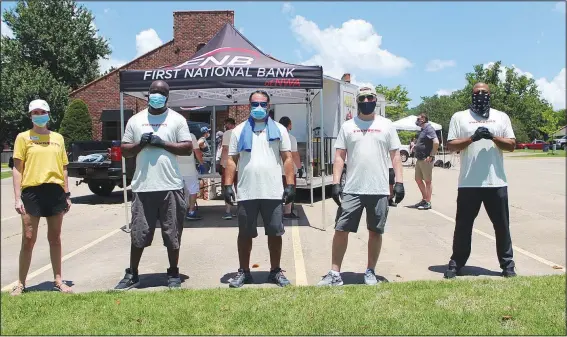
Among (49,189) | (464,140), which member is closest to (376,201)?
(464,140)

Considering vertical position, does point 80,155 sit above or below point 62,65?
below

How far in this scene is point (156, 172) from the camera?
203 inches

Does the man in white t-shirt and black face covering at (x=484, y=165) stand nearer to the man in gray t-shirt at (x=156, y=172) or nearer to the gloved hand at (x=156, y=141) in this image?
the man in gray t-shirt at (x=156, y=172)

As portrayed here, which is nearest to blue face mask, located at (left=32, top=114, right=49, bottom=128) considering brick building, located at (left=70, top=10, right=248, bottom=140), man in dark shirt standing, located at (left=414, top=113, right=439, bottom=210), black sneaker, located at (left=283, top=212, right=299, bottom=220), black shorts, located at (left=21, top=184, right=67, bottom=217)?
black shorts, located at (left=21, top=184, right=67, bottom=217)

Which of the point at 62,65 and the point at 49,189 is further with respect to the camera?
the point at 62,65

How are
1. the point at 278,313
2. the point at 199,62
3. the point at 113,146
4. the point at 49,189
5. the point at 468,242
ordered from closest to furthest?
the point at 278,313
the point at 49,189
the point at 468,242
the point at 199,62
the point at 113,146

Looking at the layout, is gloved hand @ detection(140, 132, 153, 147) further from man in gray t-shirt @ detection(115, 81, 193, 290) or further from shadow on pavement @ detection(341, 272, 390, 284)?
shadow on pavement @ detection(341, 272, 390, 284)

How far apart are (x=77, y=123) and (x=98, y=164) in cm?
1695

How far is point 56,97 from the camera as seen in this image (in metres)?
33.3

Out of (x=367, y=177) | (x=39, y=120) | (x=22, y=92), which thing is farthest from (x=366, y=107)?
(x=22, y=92)

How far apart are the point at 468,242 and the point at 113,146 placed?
29.8ft

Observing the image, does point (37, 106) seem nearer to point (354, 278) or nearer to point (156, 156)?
point (156, 156)

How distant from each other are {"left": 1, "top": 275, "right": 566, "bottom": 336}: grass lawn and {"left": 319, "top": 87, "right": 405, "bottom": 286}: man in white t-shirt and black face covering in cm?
49

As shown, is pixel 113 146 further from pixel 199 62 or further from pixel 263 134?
pixel 263 134
